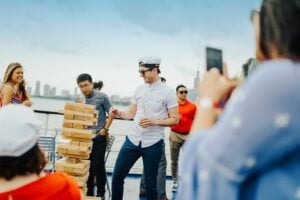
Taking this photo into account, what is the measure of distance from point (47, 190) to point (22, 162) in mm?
149

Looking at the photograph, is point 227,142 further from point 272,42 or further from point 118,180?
point 118,180

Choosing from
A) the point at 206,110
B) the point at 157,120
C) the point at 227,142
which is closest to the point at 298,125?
the point at 227,142

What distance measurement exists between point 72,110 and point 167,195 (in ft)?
7.26

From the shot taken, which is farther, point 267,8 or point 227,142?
point 267,8

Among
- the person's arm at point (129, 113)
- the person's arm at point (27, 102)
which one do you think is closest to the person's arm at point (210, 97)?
the person's arm at point (129, 113)

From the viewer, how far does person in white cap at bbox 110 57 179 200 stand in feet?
13.8

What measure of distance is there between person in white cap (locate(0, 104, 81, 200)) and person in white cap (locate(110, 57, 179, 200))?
8.52 ft

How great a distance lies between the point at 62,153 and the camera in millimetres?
4641

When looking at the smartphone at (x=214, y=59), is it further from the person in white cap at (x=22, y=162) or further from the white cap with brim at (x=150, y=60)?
the white cap with brim at (x=150, y=60)

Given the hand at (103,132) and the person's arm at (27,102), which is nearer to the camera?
the person's arm at (27,102)

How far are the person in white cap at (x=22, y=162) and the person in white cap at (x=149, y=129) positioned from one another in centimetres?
260

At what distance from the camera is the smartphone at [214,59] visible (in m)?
1.22

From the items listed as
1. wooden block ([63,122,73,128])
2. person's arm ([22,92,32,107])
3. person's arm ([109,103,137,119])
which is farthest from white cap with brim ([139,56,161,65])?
person's arm ([22,92,32,107])

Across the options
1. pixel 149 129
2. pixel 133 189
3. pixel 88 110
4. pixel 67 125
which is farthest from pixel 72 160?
pixel 133 189
